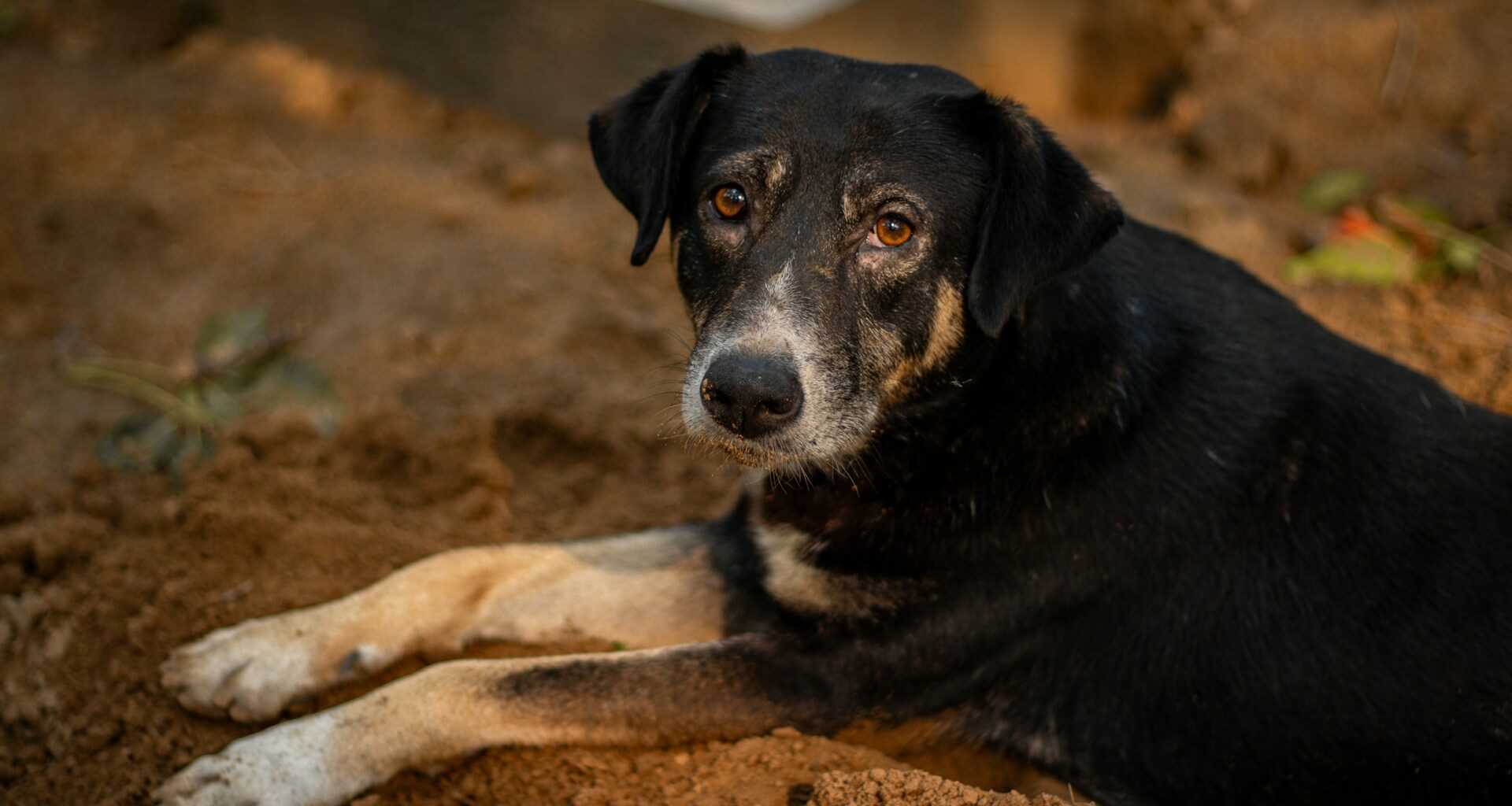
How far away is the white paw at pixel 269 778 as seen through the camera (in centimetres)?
310

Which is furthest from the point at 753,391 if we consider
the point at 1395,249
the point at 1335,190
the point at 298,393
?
the point at 1335,190

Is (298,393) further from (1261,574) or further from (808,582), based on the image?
(1261,574)

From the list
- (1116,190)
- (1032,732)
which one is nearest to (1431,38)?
(1116,190)

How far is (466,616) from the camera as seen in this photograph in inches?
149

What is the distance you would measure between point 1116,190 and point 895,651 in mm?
4127

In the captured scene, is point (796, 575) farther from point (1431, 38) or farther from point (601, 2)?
point (1431, 38)

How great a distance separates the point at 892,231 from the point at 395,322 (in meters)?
3.14

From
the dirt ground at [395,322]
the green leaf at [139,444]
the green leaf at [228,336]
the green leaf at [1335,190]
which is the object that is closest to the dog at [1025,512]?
the dirt ground at [395,322]

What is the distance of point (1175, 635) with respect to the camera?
312 centimetres

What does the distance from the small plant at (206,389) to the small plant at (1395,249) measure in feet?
16.1

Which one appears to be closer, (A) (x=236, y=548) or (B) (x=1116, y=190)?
(A) (x=236, y=548)

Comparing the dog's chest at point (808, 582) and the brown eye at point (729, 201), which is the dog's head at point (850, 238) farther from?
the dog's chest at point (808, 582)

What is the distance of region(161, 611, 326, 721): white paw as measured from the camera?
3.47 meters

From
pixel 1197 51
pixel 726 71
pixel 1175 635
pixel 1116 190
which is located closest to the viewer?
pixel 1175 635
